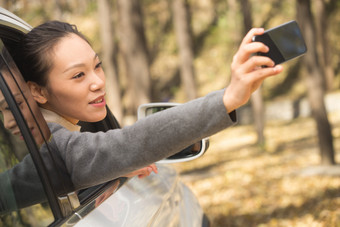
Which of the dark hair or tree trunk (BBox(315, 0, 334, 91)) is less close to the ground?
the dark hair

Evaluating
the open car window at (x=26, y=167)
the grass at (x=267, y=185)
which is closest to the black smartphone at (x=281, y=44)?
the open car window at (x=26, y=167)

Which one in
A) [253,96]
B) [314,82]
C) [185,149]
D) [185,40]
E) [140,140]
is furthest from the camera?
[185,40]

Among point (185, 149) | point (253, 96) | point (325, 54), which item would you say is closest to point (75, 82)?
point (185, 149)

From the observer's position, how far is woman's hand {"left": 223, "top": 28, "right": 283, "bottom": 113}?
1217 mm

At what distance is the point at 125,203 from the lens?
1.88 metres

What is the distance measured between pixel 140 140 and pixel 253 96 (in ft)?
39.4

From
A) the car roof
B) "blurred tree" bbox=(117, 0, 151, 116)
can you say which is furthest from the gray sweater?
"blurred tree" bbox=(117, 0, 151, 116)

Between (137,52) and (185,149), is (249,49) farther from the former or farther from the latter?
(137,52)

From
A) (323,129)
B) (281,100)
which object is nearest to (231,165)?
(323,129)

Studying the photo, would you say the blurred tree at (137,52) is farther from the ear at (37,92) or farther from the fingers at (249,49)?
the fingers at (249,49)

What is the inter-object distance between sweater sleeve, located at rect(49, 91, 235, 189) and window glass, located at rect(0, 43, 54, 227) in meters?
0.11

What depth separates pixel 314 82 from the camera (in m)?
8.41

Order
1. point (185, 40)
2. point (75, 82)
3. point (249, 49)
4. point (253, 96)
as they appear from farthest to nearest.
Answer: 1. point (185, 40)
2. point (253, 96)
3. point (75, 82)
4. point (249, 49)

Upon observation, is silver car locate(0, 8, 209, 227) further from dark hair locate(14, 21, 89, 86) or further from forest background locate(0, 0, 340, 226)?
forest background locate(0, 0, 340, 226)
